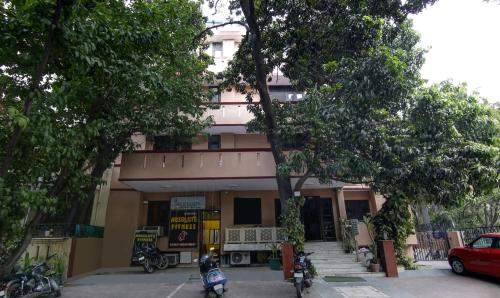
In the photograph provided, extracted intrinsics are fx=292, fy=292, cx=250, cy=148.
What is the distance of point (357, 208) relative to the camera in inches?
577

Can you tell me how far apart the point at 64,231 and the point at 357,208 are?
12846 millimetres

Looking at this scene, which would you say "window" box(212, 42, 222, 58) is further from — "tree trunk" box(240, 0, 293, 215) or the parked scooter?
the parked scooter

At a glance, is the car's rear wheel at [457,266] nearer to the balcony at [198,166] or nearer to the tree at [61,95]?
the balcony at [198,166]

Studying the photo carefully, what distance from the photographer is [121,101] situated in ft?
23.5

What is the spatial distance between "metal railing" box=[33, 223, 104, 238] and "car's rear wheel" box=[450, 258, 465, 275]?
13.8 meters

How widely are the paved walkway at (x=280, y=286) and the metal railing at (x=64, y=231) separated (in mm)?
1774

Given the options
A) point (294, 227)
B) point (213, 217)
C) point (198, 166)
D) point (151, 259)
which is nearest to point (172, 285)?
point (151, 259)

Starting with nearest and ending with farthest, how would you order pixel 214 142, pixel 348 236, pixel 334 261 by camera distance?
pixel 334 261, pixel 348 236, pixel 214 142

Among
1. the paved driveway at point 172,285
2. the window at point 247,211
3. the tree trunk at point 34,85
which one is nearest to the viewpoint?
the tree trunk at point 34,85

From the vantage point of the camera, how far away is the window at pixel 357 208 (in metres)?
14.5

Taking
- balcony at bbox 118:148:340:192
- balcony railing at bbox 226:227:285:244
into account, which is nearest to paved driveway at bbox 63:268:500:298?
balcony railing at bbox 226:227:285:244

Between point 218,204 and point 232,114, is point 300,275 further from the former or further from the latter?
point 232,114

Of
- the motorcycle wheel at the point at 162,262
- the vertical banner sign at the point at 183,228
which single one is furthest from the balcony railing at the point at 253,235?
the motorcycle wheel at the point at 162,262

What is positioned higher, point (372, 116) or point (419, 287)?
point (372, 116)
